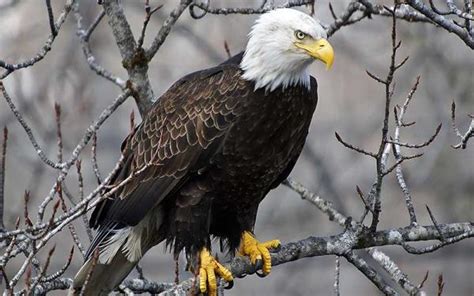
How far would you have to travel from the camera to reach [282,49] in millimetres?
5789

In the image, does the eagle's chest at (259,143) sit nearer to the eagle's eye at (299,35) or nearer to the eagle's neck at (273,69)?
the eagle's neck at (273,69)

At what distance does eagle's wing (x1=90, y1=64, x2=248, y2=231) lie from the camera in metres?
5.75

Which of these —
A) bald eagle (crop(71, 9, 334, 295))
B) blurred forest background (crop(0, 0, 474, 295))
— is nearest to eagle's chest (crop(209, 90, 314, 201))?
bald eagle (crop(71, 9, 334, 295))

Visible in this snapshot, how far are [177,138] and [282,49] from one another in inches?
30.4

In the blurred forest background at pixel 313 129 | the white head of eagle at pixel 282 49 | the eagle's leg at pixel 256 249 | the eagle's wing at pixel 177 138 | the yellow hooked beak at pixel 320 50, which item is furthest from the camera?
the blurred forest background at pixel 313 129

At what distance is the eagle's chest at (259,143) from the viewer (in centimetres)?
570

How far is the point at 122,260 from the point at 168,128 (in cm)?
85

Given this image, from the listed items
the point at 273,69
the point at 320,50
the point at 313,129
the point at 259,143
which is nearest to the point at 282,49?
the point at 273,69

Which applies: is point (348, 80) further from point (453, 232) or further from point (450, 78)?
point (453, 232)

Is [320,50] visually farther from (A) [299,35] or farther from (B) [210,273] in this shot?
(B) [210,273]

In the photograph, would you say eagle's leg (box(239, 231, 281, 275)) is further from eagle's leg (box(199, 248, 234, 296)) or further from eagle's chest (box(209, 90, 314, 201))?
eagle's chest (box(209, 90, 314, 201))

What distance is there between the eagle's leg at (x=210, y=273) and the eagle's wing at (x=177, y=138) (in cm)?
44

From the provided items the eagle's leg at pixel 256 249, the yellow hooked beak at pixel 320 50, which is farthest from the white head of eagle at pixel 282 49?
the eagle's leg at pixel 256 249

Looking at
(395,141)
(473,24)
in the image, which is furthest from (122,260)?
(473,24)
